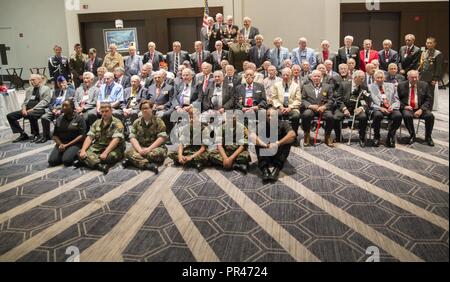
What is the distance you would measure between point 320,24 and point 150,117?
6.10 metres

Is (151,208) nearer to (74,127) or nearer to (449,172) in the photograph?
(74,127)

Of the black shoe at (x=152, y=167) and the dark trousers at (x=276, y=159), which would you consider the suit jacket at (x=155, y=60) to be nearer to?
the black shoe at (x=152, y=167)

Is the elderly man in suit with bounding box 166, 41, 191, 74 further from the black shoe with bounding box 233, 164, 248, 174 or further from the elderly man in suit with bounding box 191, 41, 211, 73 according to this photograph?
the black shoe with bounding box 233, 164, 248, 174

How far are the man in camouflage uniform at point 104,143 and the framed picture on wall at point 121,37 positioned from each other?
6058 mm

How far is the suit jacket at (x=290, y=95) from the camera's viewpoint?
5.75 metres

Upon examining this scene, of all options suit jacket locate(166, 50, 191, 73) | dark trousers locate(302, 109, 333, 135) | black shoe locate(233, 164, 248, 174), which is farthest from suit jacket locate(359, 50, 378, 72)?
black shoe locate(233, 164, 248, 174)

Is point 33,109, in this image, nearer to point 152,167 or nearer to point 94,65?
point 94,65

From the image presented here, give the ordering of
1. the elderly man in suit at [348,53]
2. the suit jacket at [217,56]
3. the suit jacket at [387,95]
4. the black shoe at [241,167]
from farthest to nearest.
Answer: the suit jacket at [217,56]
the elderly man in suit at [348,53]
the suit jacket at [387,95]
the black shoe at [241,167]

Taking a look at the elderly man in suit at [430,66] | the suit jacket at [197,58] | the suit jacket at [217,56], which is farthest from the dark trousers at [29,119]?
the elderly man in suit at [430,66]

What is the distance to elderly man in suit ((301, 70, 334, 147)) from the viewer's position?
5617 millimetres

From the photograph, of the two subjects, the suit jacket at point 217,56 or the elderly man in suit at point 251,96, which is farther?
the suit jacket at point 217,56

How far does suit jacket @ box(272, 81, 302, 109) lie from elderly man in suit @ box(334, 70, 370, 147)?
60 cm
